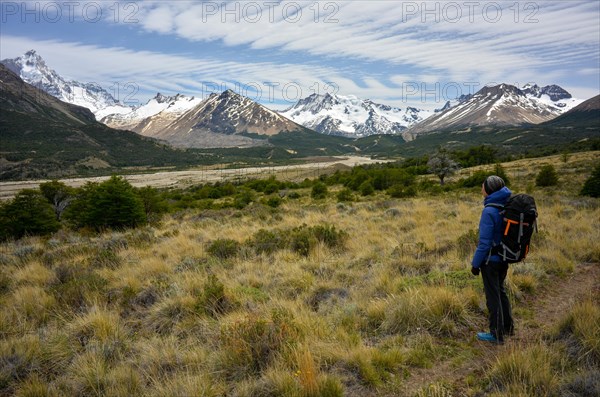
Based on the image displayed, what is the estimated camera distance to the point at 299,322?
4828 mm

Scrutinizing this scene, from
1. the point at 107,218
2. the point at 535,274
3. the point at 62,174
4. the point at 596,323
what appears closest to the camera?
the point at 596,323

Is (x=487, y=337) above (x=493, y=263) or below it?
below

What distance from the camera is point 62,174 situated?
143m

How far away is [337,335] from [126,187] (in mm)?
16726

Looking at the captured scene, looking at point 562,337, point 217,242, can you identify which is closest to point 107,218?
point 217,242

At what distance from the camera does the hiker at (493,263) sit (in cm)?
466

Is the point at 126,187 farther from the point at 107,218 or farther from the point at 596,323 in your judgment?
the point at 596,323

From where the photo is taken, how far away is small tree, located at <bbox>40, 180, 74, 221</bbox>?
98.9 feet

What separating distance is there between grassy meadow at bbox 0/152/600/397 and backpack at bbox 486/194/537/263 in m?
1.13

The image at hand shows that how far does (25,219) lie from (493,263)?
2195cm

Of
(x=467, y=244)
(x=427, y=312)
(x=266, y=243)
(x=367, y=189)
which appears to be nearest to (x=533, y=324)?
(x=427, y=312)

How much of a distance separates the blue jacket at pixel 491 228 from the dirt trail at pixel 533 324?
1.11 m

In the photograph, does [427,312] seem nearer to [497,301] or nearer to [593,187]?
[497,301]

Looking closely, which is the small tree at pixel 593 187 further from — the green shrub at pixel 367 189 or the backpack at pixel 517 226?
the backpack at pixel 517 226
